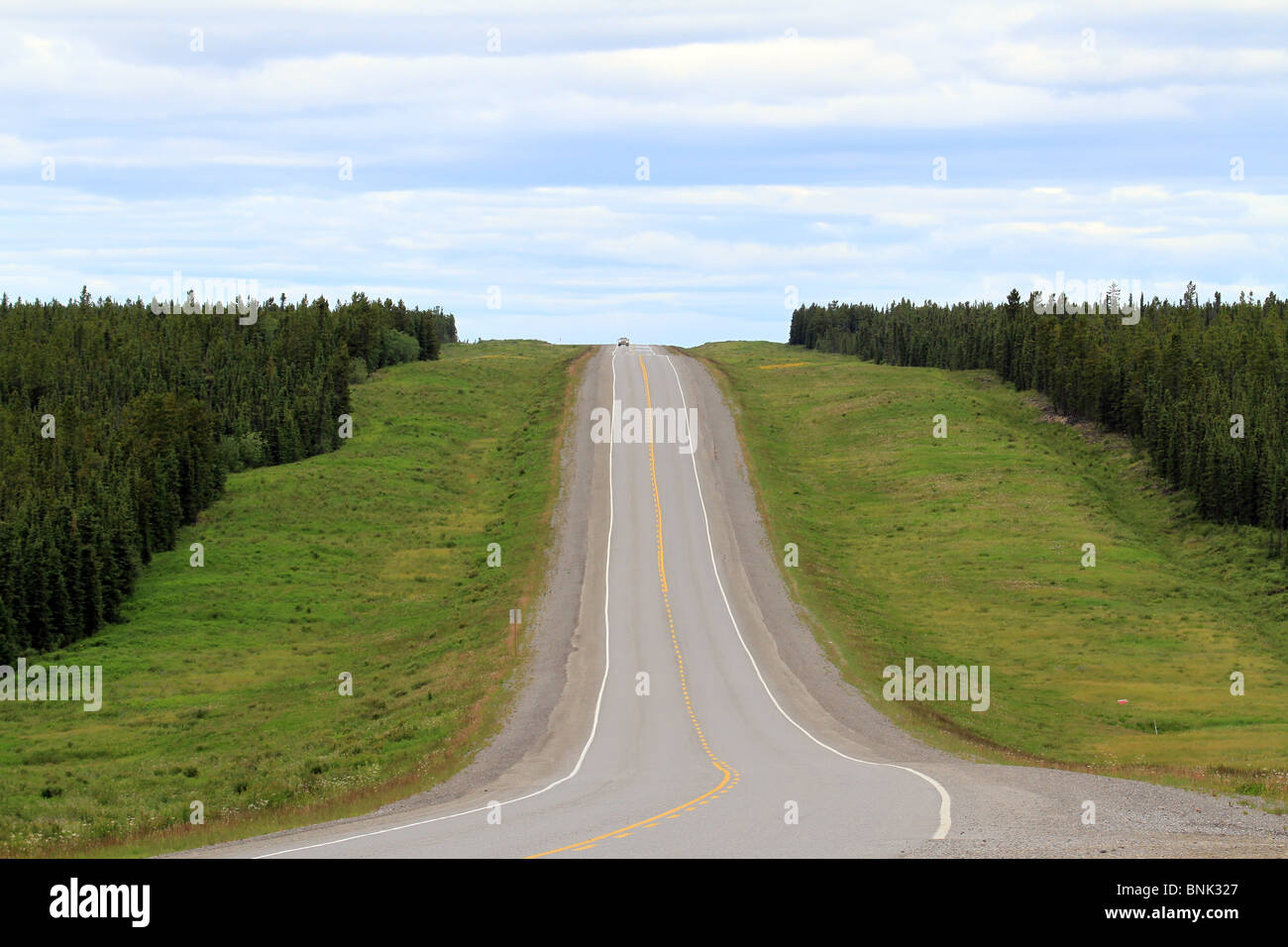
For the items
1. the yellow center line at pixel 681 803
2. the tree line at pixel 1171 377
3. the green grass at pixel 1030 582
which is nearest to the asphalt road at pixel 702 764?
the yellow center line at pixel 681 803

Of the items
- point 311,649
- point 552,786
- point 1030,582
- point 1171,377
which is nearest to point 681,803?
point 552,786

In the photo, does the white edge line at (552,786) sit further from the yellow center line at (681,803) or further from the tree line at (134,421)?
the tree line at (134,421)

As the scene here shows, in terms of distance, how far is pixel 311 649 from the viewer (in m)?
63.8

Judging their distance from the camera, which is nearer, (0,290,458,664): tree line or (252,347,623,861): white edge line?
(252,347,623,861): white edge line

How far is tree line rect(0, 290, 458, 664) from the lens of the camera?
71.4m

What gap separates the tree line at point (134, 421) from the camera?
7144cm

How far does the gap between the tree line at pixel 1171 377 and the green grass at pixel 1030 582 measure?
7.89 ft

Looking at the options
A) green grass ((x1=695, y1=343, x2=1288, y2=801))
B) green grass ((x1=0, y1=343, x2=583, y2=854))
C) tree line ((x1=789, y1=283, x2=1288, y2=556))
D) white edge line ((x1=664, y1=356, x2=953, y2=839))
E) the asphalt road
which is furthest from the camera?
tree line ((x1=789, y1=283, x2=1288, y2=556))

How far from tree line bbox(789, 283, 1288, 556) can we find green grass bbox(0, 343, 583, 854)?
45045 millimetres

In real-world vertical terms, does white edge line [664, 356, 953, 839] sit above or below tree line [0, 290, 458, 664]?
below

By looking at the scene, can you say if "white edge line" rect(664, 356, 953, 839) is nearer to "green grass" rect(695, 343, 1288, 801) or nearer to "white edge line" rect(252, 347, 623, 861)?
"green grass" rect(695, 343, 1288, 801)

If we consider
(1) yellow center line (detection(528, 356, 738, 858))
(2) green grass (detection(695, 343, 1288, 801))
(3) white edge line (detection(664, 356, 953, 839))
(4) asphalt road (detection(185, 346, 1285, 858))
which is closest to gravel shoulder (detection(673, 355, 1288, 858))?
(4) asphalt road (detection(185, 346, 1285, 858))
